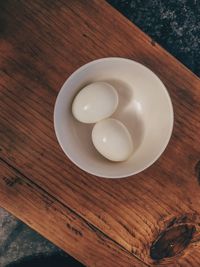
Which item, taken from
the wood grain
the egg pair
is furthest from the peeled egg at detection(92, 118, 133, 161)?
the wood grain

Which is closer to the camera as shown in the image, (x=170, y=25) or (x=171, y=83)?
(x=171, y=83)

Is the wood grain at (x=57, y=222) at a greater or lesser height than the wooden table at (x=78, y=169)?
lesser

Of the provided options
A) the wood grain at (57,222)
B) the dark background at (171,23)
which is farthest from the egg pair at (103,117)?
the dark background at (171,23)

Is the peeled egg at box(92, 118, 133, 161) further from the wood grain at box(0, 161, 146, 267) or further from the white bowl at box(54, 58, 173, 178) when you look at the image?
the wood grain at box(0, 161, 146, 267)

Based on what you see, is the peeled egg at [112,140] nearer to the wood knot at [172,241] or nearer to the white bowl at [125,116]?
the white bowl at [125,116]

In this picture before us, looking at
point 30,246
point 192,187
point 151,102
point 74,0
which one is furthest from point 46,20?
point 30,246

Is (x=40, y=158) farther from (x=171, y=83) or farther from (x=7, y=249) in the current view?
(x=7, y=249)
